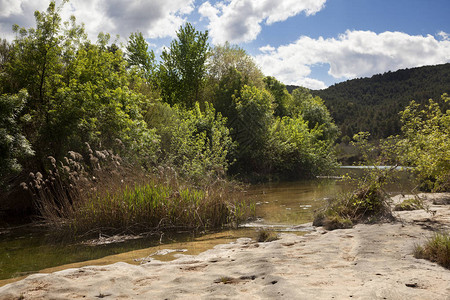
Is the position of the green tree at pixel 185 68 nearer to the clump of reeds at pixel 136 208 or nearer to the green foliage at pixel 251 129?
the green foliage at pixel 251 129

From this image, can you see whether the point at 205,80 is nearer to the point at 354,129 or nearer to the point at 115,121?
the point at 115,121

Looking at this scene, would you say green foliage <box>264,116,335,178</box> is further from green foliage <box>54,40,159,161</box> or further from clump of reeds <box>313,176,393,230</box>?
clump of reeds <box>313,176,393,230</box>

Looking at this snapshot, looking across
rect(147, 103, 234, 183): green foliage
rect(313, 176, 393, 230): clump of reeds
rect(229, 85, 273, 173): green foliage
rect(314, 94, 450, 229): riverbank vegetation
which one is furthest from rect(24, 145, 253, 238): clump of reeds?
rect(229, 85, 273, 173): green foliage

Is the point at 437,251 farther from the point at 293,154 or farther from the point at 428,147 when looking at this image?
the point at 293,154

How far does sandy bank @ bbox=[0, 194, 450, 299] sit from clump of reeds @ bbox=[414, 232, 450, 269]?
130 millimetres

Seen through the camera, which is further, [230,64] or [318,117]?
[318,117]

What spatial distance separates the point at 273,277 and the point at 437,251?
8.06ft

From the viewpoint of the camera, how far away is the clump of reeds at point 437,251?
185 inches

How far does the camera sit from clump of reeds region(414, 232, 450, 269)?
4.70 m

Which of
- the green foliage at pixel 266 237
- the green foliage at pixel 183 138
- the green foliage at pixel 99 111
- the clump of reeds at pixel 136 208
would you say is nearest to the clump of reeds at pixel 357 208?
the green foliage at pixel 266 237

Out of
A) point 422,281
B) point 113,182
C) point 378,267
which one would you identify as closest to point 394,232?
point 378,267

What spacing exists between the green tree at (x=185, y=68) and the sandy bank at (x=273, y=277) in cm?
3466

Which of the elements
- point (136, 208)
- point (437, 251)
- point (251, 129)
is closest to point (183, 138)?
point (251, 129)

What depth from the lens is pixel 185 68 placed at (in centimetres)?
4012
